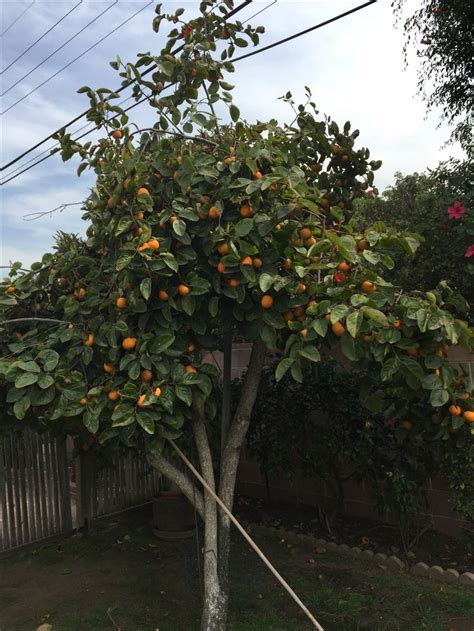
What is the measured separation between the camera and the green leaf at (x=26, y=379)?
238 cm

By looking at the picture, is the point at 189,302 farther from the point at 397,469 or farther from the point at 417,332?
the point at 397,469

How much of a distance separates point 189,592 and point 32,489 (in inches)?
79.3

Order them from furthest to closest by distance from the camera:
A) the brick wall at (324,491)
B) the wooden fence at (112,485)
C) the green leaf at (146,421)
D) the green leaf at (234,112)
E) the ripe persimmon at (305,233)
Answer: the wooden fence at (112,485), the brick wall at (324,491), the green leaf at (234,112), the ripe persimmon at (305,233), the green leaf at (146,421)

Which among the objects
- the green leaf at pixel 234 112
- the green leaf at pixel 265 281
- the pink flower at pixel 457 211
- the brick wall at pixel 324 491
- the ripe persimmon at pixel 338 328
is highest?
the green leaf at pixel 234 112

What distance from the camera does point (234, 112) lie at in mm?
2826

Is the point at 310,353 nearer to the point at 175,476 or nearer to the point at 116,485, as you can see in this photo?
the point at 175,476

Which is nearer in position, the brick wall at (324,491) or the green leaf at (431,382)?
the green leaf at (431,382)

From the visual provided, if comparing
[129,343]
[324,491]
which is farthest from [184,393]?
[324,491]

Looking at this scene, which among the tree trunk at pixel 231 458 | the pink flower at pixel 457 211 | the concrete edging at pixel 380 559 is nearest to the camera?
the tree trunk at pixel 231 458

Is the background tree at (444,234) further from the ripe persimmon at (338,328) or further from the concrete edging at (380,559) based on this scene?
the ripe persimmon at (338,328)

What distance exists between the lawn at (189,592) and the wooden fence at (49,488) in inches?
10.4

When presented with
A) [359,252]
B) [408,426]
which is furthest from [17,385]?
[408,426]

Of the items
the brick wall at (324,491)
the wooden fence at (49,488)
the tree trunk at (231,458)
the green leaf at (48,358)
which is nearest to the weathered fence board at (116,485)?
the wooden fence at (49,488)

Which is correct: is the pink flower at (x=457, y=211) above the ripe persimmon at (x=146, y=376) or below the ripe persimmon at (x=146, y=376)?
above
